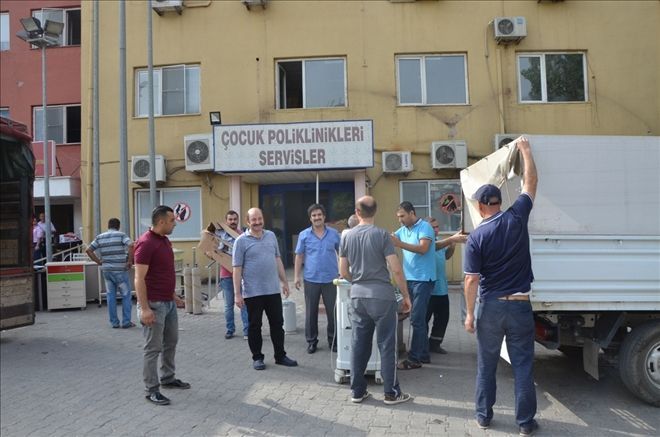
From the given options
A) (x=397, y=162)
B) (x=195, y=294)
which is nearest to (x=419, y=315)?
(x=195, y=294)

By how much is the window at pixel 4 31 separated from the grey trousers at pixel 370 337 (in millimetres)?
17139

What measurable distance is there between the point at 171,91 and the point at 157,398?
10.5m

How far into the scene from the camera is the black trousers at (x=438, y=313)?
650 centimetres

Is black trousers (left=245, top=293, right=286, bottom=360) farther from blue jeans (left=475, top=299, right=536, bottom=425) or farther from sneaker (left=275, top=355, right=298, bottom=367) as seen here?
blue jeans (left=475, top=299, right=536, bottom=425)

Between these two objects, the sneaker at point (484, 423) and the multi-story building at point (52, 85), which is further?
the multi-story building at point (52, 85)

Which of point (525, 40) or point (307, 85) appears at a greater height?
point (525, 40)

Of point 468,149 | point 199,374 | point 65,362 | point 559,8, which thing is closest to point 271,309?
point 199,374

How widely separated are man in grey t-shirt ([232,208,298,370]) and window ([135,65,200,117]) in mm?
8510

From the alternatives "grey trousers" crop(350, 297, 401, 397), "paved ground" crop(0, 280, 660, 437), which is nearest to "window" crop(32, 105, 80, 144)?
"paved ground" crop(0, 280, 660, 437)

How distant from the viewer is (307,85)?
526 inches

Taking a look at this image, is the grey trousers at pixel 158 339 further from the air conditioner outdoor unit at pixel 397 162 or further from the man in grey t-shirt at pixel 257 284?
the air conditioner outdoor unit at pixel 397 162

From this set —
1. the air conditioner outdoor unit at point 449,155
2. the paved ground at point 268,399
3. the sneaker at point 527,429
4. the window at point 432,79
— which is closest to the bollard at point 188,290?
the paved ground at point 268,399

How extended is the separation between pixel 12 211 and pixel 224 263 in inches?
125

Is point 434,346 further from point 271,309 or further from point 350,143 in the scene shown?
point 350,143
